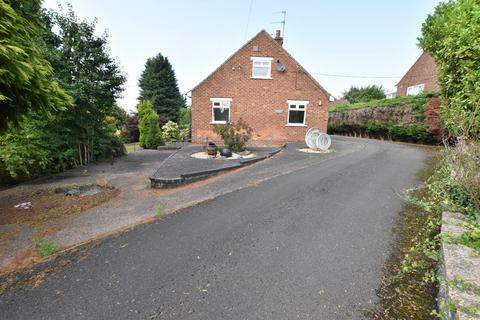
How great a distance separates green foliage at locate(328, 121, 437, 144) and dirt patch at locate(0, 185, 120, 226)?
61.0 feet

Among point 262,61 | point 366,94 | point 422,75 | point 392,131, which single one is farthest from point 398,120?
point 366,94

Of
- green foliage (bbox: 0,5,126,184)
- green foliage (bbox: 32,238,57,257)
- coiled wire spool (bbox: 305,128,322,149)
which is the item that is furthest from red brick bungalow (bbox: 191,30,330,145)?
green foliage (bbox: 32,238,57,257)

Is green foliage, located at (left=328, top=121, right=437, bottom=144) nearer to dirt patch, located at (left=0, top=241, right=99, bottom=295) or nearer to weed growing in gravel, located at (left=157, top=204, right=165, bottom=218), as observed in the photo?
weed growing in gravel, located at (left=157, top=204, right=165, bottom=218)

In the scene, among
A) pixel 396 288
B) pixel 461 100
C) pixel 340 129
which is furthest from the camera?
pixel 340 129

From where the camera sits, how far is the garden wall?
15.1 meters

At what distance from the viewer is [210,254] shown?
3469 millimetres

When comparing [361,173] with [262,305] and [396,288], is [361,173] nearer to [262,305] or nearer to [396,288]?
[396,288]

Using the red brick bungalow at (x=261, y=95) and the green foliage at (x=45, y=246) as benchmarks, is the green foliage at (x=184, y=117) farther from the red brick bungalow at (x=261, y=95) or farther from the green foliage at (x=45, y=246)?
the green foliage at (x=45, y=246)

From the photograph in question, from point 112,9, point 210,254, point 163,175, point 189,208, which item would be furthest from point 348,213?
point 112,9

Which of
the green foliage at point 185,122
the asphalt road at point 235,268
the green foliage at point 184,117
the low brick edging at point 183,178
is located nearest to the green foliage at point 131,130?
the green foliage at point 185,122

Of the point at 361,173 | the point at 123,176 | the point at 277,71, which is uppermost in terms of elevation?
the point at 277,71

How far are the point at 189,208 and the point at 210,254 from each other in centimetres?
210

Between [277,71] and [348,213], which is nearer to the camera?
[348,213]

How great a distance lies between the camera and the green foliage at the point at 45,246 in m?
3.72
